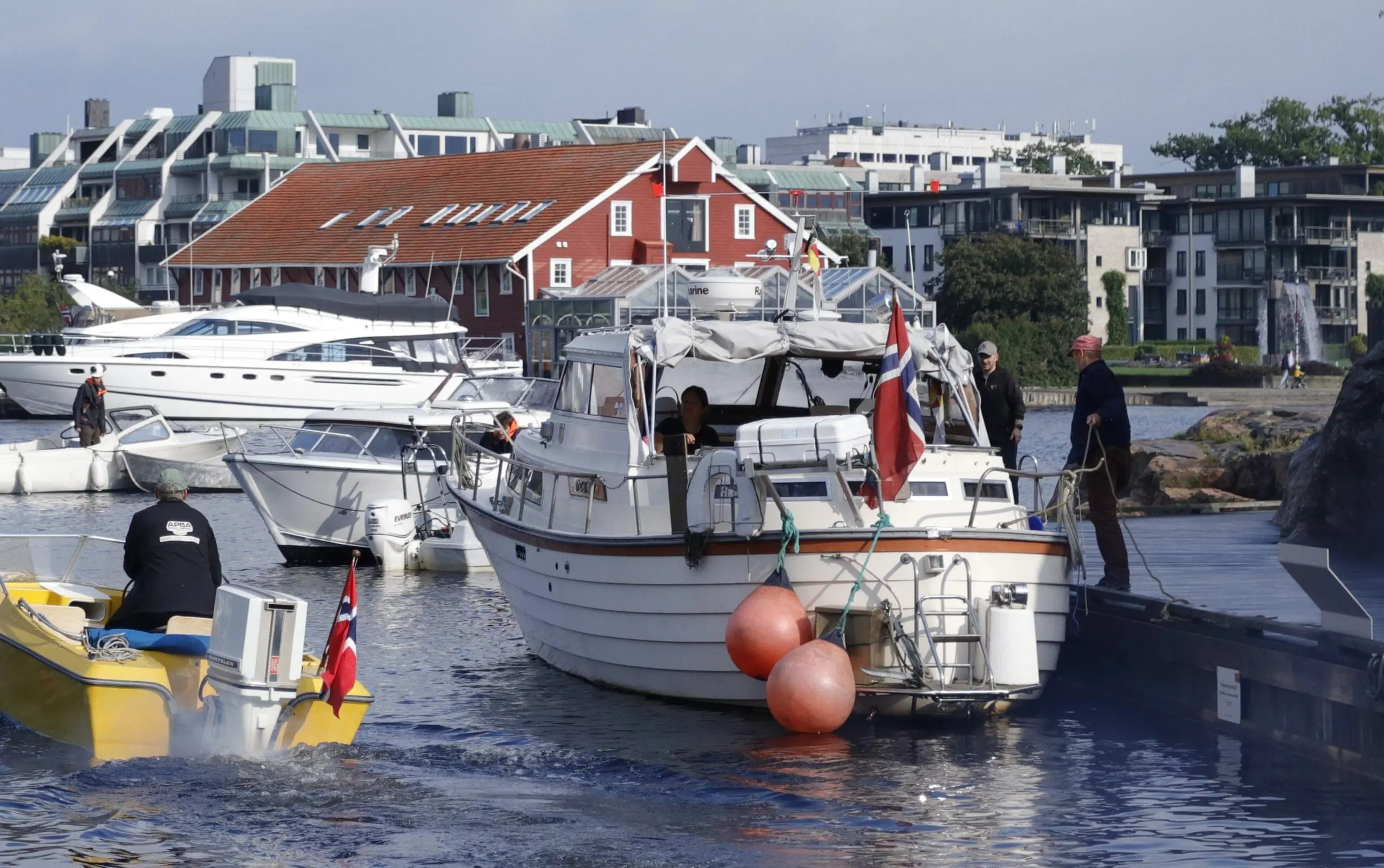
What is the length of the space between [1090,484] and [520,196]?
56.5 m

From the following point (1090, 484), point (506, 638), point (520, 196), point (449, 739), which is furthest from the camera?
point (520, 196)

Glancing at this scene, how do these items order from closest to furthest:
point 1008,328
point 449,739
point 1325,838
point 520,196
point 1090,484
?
point 1325,838, point 449,739, point 1090,484, point 520,196, point 1008,328

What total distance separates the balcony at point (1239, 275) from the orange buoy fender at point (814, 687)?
9569 centimetres

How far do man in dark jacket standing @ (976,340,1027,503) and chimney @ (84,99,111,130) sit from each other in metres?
112

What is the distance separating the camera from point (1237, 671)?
1280cm

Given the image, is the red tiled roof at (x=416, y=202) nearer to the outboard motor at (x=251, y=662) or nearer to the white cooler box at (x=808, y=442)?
the white cooler box at (x=808, y=442)

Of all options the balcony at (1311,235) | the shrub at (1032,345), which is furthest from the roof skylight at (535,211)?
the balcony at (1311,235)

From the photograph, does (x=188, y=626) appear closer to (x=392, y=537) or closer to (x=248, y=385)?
(x=392, y=537)

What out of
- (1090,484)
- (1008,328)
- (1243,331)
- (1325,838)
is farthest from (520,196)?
(1325,838)

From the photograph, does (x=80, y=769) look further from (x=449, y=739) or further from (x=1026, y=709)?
(x=1026, y=709)

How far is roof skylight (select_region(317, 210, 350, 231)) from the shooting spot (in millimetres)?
75250

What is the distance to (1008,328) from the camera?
3137 inches

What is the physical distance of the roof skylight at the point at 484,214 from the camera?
2721 inches

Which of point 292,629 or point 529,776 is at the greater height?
point 292,629
